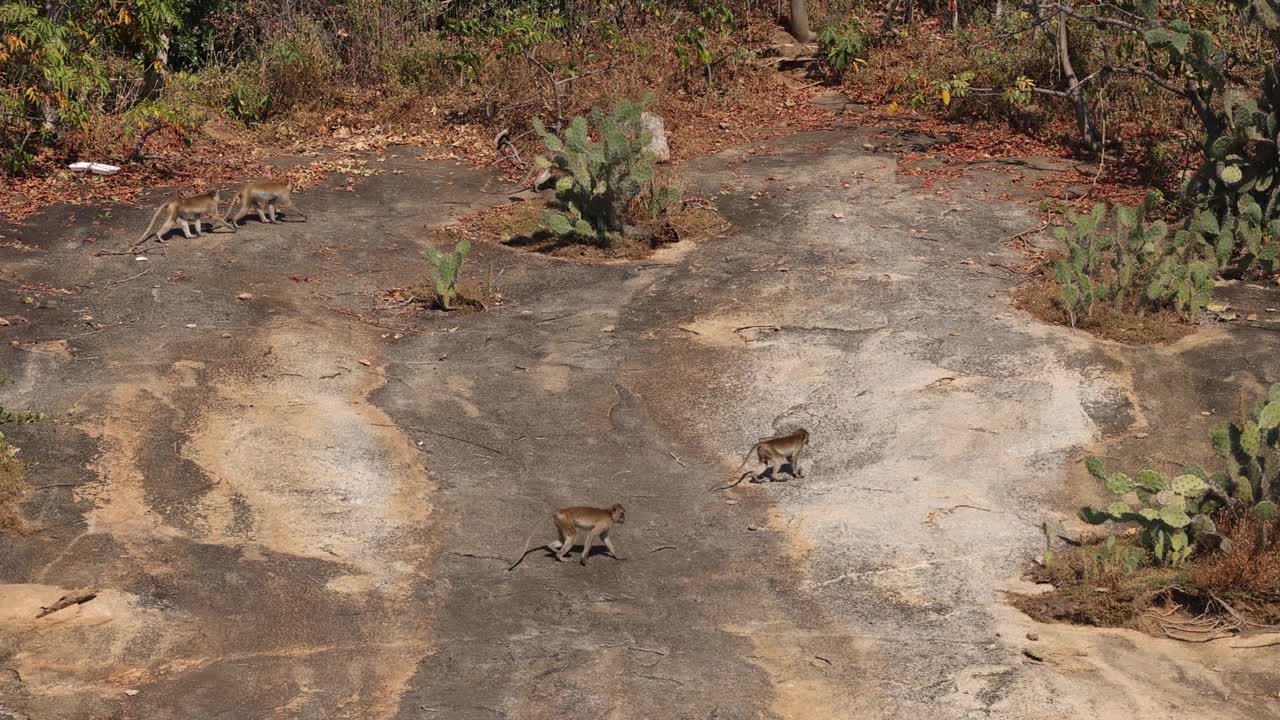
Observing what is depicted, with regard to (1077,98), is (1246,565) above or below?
below

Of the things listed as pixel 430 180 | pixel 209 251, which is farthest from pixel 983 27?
pixel 209 251

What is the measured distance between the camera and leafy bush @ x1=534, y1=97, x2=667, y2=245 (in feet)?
51.7

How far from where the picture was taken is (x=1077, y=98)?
64.0 feet

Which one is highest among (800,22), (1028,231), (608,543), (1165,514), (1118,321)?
(800,22)

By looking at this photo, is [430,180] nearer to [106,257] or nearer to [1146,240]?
[106,257]

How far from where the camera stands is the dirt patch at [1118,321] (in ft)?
42.6

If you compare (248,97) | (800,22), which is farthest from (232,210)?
(800,22)

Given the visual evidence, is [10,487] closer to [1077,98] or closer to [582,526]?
[582,526]

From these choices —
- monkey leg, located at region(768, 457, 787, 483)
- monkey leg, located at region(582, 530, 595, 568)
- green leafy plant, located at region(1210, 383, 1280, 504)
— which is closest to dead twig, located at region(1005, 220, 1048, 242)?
Answer: monkey leg, located at region(768, 457, 787, 483)

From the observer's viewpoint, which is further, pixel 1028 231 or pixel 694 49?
pixel 694 49

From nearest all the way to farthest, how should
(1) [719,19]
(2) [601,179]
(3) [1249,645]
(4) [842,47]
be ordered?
(3) [1249,645], (2) [601,179], (4) [842,47], (1) [719,19]

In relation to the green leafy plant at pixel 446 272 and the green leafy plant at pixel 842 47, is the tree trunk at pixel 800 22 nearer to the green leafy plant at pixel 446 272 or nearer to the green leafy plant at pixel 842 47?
the green leafy plant at pixel 842 47

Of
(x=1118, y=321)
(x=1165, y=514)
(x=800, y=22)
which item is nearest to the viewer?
(x=1165, y=514)

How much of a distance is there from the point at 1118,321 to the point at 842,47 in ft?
35.6
